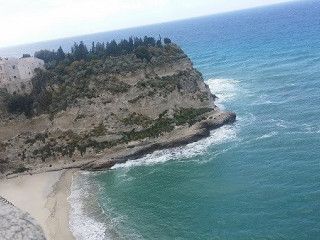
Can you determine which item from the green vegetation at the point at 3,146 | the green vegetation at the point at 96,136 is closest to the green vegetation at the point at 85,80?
the green vegetation at the point at 96,136

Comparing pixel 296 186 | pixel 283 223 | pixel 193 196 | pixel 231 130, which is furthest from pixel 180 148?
pixel 283 223

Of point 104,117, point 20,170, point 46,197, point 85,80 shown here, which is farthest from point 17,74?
point 46,197

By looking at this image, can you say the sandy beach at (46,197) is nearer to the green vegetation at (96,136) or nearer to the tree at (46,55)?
the green vegetation at (96,136)

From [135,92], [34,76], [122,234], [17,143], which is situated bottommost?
[122,234]

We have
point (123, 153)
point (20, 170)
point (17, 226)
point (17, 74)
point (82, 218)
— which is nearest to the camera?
point (17, 226)

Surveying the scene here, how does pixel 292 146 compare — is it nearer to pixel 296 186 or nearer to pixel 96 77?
pixel 296 186

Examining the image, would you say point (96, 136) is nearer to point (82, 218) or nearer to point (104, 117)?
point (104, 117)

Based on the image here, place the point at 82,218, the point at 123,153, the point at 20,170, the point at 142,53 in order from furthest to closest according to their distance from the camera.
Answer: the point at 142,53
the point at 20,170
the point at 123,153
the point at 82,218
